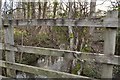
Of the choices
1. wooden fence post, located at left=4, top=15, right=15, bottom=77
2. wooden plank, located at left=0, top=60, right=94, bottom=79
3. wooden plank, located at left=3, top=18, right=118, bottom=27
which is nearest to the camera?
wooden plank, located at left=3, top=18, right=118, bottom=27

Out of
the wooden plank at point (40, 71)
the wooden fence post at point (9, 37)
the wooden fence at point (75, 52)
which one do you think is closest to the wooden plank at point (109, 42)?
the wooden fence at point (75, 52)

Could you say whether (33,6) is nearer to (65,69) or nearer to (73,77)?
(65,69)

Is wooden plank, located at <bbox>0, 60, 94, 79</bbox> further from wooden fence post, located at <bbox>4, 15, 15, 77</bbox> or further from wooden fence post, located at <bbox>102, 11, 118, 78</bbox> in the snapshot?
wooden fence post, located at <bbox>102, 11, 118, 78</bbox>

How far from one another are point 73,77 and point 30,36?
127 inches

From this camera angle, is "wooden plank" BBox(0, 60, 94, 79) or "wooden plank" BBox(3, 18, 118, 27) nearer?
"wooden plank" BBox(3, 18, 118, 27)

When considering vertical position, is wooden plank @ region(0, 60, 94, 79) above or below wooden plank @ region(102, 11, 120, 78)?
below

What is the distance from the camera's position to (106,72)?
245cm

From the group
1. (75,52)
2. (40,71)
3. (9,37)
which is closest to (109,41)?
(75,52)

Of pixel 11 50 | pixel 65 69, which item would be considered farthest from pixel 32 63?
pixel 11 50

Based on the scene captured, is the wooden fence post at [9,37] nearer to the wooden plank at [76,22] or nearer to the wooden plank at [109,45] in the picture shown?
the wooden plank at [76,22]

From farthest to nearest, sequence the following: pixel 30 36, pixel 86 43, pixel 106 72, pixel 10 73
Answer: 1. pixel 30 36
2. pixel 86 43
3. pixel 10 73
4. pixel 106 72

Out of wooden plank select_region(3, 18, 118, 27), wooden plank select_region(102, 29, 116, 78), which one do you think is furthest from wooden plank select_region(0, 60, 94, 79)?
Answer: wooden plank select_region(3, 18, 118, 27)

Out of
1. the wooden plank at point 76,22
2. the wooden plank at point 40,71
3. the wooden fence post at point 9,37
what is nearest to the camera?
the wooden plank at point 76,22

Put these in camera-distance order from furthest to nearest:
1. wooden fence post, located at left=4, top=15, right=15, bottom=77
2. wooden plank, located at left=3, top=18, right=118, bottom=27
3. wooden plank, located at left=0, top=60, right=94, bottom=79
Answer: wooden fence post, located at left=4, top=15, right=15, bottom=77
wooden plank, located at left=0, top=60, right=94, bottom=79
wooden plank, located at left=3, top=18, right=118, bottom=27
